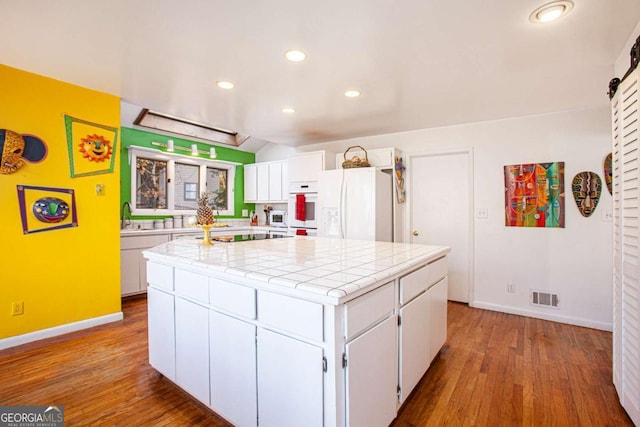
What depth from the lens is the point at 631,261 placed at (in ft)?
5.47

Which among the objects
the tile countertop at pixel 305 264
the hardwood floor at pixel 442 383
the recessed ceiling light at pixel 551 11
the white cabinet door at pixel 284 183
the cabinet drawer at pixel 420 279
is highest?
the recessed ceiling light at pixel 551 11

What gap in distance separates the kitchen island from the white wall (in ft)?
6.53

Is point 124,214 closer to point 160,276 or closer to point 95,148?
point 95,148

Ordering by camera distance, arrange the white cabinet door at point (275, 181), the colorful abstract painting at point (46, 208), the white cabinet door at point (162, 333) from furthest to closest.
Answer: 1. the white cabinet door at point (275, 181)
2. the colorful abstract painting at point (46, 208)
3. the white cabinet door at point (162, 333)

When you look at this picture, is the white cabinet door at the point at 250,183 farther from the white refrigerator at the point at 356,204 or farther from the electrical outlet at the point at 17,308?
the electrical outlet at the point at 17,308

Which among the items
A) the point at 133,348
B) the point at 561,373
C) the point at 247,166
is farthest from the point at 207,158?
the point at 561,373

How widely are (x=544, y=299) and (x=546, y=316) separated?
184 mm

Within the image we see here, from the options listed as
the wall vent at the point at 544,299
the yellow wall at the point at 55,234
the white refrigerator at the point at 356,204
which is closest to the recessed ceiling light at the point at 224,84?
the yellow wall at the point at 55,234

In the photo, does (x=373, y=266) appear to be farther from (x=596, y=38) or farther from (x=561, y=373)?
(x=596, y=38)

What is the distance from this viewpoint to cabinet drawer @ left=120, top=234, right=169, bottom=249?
12.6ft

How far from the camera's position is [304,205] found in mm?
4582

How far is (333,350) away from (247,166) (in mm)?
5210

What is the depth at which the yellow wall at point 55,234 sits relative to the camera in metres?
2.49

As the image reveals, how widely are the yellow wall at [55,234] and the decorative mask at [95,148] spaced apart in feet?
0.42
